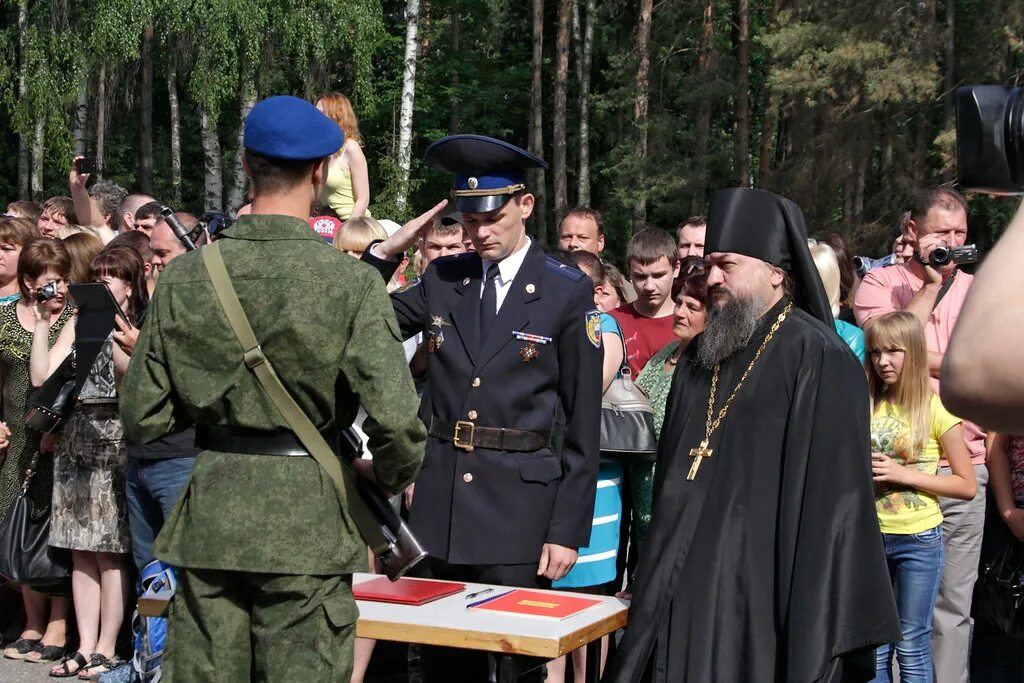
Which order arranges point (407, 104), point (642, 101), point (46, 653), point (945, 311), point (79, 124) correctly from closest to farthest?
point (945, 311)
point (46, 653)
point (407, 104)
point (79, 124)
point (642, 101)

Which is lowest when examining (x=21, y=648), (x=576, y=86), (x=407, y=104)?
(x=21, y=648)

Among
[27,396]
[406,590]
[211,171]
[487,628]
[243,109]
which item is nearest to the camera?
[487,628]

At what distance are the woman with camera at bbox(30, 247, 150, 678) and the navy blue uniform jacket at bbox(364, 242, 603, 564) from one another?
214 centimetres

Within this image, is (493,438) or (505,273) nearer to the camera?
(493,438)

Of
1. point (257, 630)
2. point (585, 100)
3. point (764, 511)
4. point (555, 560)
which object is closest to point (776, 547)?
point (764, 511)

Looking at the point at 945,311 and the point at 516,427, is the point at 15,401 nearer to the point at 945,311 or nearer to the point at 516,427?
the point at 516,427

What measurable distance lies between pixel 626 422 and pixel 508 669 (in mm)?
1532

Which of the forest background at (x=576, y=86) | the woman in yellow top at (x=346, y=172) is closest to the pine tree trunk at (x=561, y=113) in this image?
the forest background at (x=576, y=86)

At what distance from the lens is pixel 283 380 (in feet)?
10.3

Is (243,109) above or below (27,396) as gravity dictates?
above

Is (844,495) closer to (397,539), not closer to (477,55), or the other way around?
(397,539)

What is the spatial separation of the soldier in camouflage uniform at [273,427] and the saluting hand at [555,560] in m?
1.23

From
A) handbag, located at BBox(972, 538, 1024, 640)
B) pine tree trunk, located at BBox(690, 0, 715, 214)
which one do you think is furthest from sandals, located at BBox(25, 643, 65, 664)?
pine tree trunk, located at BBox(690, 0, 715, 214)

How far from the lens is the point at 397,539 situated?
10.8ft
